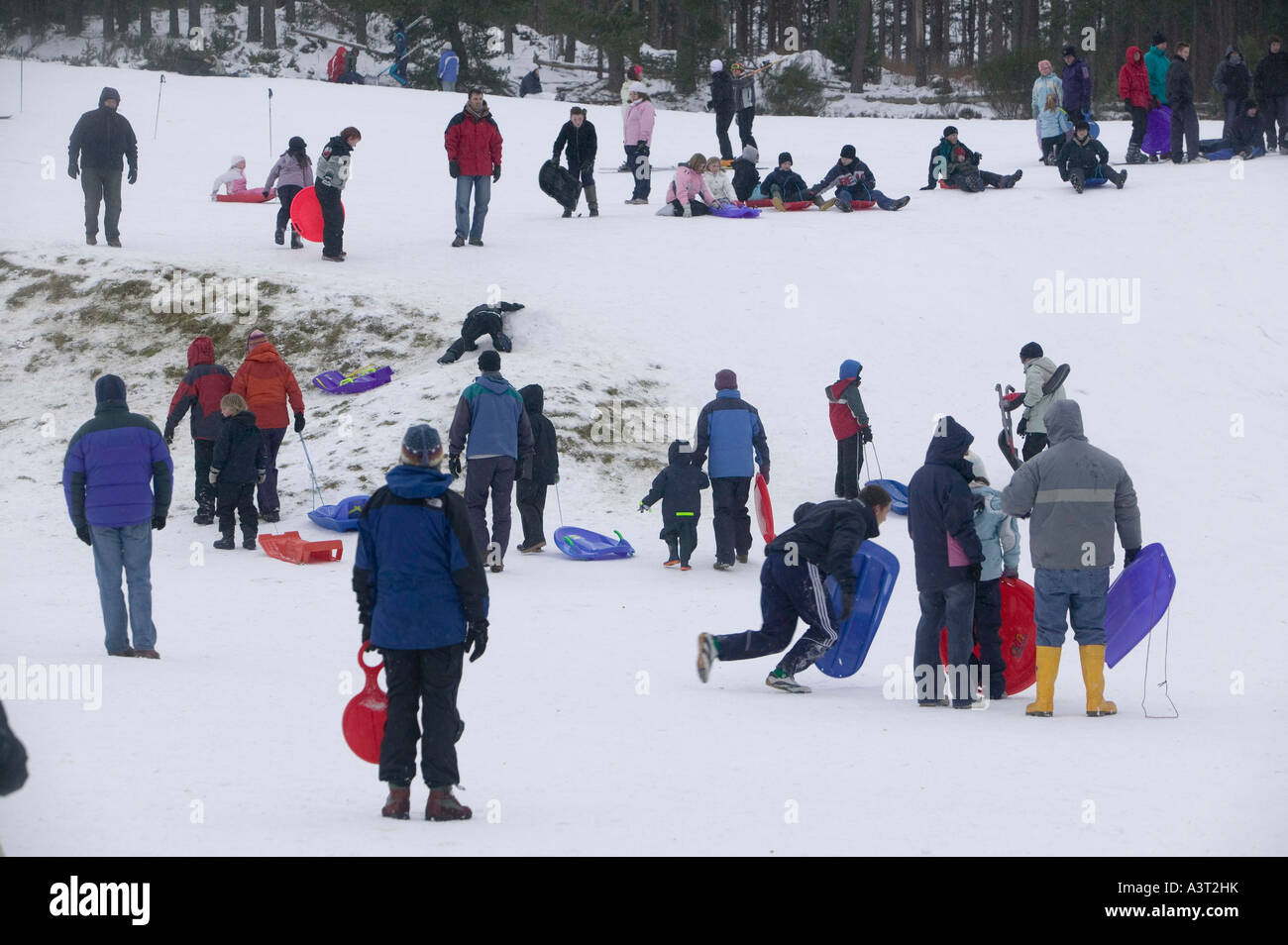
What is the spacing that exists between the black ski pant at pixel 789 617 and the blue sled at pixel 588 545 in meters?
3.56

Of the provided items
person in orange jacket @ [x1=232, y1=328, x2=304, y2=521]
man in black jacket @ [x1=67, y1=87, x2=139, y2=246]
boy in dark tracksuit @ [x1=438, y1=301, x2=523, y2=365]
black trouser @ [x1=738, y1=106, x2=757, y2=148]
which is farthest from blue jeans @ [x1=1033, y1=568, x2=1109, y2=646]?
black trouser @ [x1=738, y1=106, x2=757, y2=148]

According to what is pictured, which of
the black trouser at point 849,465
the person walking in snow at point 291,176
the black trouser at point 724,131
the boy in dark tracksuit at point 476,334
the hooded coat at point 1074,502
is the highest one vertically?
the black trouser at point 724,131

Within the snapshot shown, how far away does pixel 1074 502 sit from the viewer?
24.4ft

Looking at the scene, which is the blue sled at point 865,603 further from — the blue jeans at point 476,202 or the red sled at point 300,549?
the blue jeans at point 476,202

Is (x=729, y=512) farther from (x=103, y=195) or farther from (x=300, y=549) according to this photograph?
(x=103, y=195)

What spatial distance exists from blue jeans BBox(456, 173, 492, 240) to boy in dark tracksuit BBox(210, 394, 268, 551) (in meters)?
7.00

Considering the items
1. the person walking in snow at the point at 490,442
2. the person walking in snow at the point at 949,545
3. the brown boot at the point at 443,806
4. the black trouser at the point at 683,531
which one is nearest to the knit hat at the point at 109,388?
the person walking in snow at the point at 490,442

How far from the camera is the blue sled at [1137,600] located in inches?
309

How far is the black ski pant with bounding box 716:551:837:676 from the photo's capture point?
814cm

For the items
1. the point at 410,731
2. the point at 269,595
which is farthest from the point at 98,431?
the point at 410,731

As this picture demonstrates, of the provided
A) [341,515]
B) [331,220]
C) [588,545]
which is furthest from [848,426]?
[331,220]

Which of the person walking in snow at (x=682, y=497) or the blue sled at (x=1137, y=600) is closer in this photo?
the blue sled at (x=1137, y=600)

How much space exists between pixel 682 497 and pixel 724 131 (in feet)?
45.3

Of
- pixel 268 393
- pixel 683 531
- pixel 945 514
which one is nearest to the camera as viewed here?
pixel 945 514
